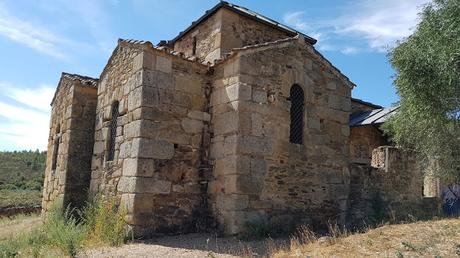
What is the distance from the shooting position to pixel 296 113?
10203 mm

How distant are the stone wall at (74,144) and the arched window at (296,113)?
18.5 ft

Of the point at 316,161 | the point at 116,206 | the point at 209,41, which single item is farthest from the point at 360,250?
the point at 209,41

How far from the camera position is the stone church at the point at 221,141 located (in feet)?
29.2

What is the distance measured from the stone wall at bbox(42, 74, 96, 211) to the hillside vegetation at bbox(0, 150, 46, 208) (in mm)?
11577

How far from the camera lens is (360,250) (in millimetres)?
6484

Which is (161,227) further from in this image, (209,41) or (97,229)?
(209,41)

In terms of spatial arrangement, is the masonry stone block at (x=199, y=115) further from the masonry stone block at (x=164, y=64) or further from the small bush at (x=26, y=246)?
the small bush at (x=26, y=246)

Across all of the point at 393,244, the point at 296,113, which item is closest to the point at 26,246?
the point at 296,113

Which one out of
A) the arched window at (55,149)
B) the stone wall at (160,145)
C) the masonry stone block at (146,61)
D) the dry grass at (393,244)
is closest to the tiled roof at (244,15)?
the stone wall at (160,145)

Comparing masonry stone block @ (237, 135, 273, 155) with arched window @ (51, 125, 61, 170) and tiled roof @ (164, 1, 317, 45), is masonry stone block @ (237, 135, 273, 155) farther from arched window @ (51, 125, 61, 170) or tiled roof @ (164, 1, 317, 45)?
arched window @ (51, 125, 61, 170)

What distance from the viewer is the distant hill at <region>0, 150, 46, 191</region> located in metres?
30.2

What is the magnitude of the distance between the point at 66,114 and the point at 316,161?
7129mm

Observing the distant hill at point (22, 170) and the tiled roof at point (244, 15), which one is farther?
the distant hill at point (22, 170)

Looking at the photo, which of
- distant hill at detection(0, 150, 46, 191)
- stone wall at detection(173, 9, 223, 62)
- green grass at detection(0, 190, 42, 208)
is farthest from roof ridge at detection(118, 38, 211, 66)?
distant hill at detection(0, 150, 46, 191)
